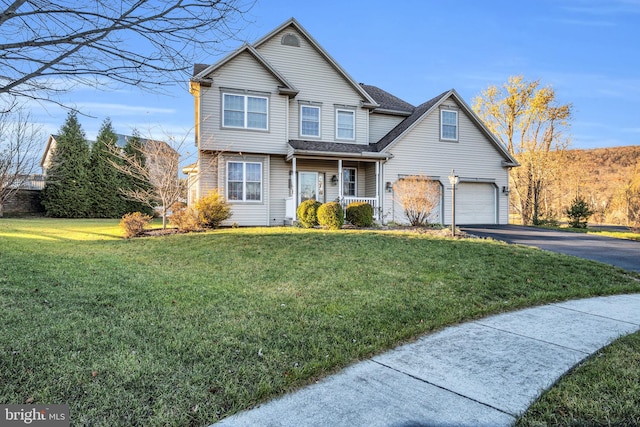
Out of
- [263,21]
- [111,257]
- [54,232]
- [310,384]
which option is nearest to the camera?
[310,384]

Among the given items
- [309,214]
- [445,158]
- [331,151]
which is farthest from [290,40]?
[445,158]

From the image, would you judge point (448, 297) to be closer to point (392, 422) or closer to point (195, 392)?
point (392, 422)

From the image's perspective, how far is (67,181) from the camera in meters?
23.5

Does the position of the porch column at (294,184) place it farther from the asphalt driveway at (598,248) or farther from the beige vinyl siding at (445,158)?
the asphalt driveway at (598,248)

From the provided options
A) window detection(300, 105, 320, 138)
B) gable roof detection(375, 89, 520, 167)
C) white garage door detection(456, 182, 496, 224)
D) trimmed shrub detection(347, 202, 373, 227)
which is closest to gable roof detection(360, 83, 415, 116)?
gable roof detection(375, 89, 520, 167)

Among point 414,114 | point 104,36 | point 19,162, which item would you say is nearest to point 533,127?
point 414,114

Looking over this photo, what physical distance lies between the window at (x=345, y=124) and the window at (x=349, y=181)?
61.8 inches

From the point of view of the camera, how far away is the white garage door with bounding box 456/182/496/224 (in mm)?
18078

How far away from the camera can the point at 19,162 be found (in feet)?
63.1

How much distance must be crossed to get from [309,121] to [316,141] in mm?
963

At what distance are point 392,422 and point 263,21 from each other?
3906 millimetres

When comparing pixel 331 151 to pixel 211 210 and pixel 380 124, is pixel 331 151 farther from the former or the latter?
pixel 211 210

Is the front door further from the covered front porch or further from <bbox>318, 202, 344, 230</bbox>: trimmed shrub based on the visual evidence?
<bbox>318, 202, 344, 230</bbox>: trimmed shrub

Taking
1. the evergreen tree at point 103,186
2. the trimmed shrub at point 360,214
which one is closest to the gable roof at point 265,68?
the trimmed shrub at point 360,214
